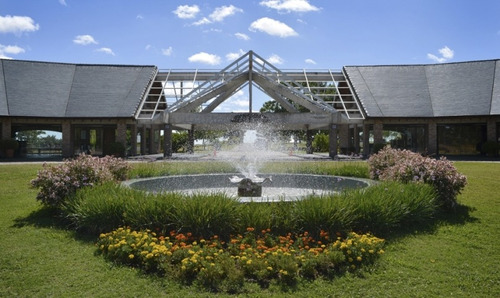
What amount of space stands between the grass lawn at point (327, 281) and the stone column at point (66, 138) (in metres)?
25.1

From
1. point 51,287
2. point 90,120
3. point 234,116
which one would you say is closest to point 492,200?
point 51,287

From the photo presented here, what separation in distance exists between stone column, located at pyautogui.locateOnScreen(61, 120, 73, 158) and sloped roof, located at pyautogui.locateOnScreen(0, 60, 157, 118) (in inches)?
48.8

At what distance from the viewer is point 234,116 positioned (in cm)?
3328

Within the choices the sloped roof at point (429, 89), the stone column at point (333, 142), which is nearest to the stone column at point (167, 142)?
the stone column at point (333, 142)

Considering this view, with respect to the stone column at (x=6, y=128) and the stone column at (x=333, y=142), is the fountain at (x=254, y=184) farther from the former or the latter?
the stone column at (x=6, y=128)

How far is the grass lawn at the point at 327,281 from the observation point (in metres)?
5.97

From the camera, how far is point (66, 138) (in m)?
33.4

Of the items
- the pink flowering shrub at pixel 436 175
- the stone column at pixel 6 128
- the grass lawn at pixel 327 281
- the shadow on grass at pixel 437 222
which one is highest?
the stone column at pixel 6 128

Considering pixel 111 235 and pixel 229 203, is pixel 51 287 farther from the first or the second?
pixel 229 203

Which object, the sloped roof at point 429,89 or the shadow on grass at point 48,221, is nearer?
the shadow on grass at point 48,221

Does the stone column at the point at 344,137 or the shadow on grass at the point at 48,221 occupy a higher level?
the stone column at the point at 344,137

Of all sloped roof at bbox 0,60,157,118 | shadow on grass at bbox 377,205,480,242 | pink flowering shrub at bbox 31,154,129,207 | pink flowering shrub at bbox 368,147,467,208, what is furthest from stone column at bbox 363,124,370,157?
pink flowering shrub at bbox 31,154,129,207

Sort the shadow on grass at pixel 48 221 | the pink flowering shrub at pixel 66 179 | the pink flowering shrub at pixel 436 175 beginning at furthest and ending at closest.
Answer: the pink flowering shrub at pixel 436 175 < the pink flowering shrub at pixel 66 179 < the shadow on grass at pixel 48 221

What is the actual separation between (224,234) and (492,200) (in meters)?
9.62
